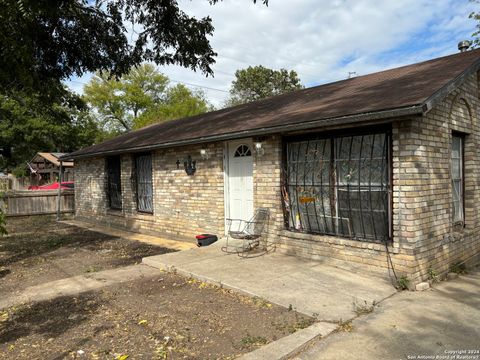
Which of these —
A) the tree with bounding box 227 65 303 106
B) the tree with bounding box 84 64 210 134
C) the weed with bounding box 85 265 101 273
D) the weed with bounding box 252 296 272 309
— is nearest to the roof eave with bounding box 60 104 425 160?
the weed with bounding box 252 296 272 309

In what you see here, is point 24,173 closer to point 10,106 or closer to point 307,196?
point 10,106

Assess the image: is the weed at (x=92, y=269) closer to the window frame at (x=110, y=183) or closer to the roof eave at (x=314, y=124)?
the roof eave at (x=314, y=124)

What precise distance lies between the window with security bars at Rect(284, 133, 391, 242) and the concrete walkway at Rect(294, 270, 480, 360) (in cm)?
123

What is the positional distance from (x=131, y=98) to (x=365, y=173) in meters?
46.3

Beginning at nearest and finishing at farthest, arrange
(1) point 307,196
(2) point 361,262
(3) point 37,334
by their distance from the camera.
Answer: (3) point 37,334, (2) point 361,262, (1) point 307,196

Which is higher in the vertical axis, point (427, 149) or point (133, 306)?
point (427, 149)

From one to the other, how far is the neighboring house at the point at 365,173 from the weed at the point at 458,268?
0.45 feet

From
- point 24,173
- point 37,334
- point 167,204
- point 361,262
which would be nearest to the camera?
point 37,334

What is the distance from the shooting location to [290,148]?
7.00m

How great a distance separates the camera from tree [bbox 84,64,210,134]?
47.9 m

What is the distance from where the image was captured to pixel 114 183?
12758 millimetres

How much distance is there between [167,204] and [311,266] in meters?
5.13

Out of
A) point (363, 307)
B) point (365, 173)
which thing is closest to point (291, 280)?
point (363, 307)

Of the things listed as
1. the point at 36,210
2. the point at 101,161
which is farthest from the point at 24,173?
the point at 101,161
